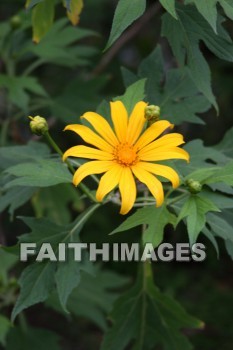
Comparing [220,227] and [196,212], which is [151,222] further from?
[220,227]

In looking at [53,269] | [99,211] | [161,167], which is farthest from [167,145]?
[99,211]

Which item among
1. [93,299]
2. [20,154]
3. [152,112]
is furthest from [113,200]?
[93,299]

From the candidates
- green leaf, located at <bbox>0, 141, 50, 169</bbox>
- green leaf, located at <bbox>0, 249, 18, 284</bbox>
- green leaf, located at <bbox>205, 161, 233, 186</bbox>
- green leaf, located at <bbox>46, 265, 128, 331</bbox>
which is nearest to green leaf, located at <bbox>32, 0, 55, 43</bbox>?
green leaf, located at <bbox>0, 141, 50, 169</bbox>

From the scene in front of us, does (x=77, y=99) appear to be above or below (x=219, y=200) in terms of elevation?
above

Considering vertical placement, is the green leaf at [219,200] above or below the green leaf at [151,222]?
above

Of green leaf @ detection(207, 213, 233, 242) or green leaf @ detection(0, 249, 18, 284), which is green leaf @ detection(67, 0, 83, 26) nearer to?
green leaf @ detection(207, 213, 233, 242)

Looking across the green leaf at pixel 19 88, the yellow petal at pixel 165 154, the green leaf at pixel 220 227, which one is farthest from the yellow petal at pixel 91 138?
the green leaf at pixel 19 88

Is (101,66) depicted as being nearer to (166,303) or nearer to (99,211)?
(99,211)

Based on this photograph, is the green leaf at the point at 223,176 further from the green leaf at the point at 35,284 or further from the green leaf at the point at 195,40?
the green leaf at the point at 35,284
